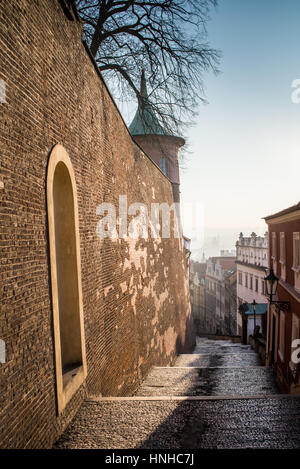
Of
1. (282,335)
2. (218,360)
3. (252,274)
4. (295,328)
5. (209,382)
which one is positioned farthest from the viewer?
(252,274)

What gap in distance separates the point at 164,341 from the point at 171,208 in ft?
23.7

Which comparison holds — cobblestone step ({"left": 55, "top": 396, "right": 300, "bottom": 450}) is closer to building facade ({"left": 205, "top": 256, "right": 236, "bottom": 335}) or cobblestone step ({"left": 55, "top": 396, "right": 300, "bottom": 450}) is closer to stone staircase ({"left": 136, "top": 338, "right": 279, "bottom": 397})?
stone staircase ({"left": 136, "top": 338, "right": 279, "bottom": 397})

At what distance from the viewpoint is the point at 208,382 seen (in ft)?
30.1

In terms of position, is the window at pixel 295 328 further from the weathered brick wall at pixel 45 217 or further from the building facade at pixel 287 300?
the weathered brick wall at pixel 45 217

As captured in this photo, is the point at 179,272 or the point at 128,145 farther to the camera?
the point at 179,272

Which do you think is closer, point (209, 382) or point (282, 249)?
point (209, 382)

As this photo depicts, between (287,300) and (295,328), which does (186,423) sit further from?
(287,300)

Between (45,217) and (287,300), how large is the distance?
852cm

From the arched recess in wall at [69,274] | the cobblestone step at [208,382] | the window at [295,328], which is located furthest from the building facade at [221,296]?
the arched recess in wall at [69,274]

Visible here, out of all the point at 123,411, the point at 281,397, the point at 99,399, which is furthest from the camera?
the point at 281,397

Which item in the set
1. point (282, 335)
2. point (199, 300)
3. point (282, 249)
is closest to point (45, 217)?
point (282, 249)
